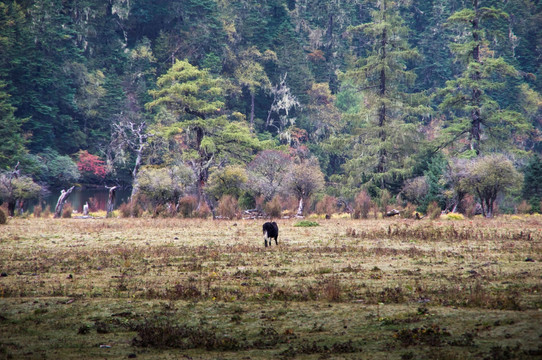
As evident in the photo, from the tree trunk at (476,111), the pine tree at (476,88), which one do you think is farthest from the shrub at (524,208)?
the tree trunk at (476,111)

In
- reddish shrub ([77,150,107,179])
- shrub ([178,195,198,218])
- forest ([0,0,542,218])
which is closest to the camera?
shrub ([178,195,198,218])

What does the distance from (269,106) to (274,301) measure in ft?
241

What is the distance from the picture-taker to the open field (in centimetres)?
880

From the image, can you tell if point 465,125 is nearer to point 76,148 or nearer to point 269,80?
point 269,80

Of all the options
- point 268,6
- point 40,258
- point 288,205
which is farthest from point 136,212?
point 268,6

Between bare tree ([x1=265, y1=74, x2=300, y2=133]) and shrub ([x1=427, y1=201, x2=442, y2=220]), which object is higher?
bare tree ([x1=265, y1=74, x2=300, y2=133])

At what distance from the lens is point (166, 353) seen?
29.3 ft

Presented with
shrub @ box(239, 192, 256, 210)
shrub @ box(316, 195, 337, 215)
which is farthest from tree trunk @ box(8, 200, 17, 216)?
shrub @ box(316, 195, 337, 215)

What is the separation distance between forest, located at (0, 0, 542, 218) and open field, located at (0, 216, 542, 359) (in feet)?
61.1

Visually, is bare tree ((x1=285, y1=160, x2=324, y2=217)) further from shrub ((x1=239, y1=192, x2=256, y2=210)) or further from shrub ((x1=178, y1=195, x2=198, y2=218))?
shrub ((x1=178, y1=195, x2=198, y2=218))

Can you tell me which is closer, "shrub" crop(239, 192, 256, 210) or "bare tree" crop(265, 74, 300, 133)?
"shrub" crop(239, 192, 256, 210)

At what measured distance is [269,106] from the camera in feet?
275

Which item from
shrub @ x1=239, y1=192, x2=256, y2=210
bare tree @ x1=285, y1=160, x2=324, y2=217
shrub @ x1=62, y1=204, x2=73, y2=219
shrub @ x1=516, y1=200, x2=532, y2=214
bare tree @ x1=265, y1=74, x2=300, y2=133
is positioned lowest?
shrub @ x1=62, y1=204, x2=73, y2=219

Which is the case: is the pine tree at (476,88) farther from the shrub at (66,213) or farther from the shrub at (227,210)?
the shrub at (66,213)
